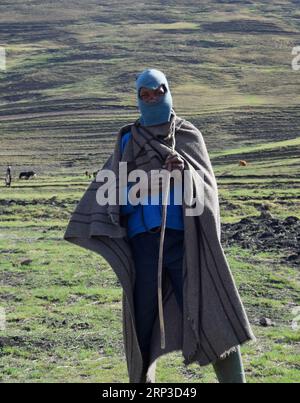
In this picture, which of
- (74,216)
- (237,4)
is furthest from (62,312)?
(237,4)

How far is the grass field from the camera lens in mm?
7938

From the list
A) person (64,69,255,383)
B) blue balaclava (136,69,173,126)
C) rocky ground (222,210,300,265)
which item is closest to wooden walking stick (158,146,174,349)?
person (64,69,255,383)

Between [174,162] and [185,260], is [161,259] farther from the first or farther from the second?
[174,162]

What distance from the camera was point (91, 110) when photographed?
225 feet

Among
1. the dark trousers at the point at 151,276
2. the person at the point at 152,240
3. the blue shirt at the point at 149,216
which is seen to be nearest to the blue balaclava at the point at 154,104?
the person at the point at 152,240

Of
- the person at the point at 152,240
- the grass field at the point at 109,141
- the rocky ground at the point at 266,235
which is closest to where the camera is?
the person at the point at 152,240

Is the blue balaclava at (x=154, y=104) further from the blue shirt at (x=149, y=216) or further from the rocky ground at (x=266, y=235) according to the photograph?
the rocky ground at (x=266, y=235)

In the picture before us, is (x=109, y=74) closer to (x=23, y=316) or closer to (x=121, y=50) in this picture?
(x=121, y=50)

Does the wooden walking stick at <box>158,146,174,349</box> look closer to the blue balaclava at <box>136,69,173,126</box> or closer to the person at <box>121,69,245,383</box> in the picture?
the person at <box>121,69,245,383</box>

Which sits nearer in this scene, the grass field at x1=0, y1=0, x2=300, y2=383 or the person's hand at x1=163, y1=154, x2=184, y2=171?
the person's hand at x1=163, y1=154, x2=184, y2=171

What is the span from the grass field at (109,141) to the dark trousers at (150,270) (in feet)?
6.41

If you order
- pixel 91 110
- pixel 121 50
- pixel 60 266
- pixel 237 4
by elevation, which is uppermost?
pixel 237 4

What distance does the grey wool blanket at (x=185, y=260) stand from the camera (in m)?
4.73

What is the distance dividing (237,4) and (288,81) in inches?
2119
